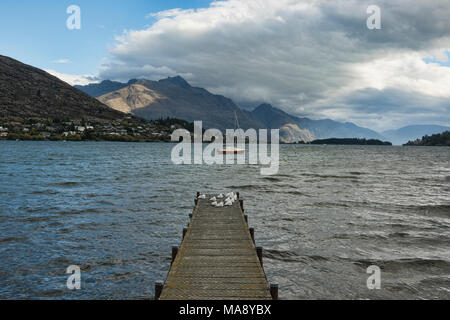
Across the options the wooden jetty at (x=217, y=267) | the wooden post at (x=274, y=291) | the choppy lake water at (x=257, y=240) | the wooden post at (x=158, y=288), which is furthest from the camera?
the choppy lake water at (x=257, y=240)

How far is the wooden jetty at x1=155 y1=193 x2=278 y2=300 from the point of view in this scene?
1048 centimetres

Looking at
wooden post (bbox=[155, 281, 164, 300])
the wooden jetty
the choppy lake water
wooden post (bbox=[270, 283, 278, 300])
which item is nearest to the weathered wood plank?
the wooden jetty

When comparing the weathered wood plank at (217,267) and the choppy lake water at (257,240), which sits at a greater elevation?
the weathered wood plank at (217,267)

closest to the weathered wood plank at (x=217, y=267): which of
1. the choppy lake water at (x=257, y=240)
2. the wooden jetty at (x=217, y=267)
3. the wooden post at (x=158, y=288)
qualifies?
the wooden jetty at (x=217, y=267)

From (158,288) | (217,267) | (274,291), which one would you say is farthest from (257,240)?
(158,288)

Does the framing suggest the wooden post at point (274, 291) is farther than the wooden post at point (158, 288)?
No

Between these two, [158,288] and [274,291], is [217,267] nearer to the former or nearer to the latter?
[158,288]

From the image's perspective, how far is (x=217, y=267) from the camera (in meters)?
12.6

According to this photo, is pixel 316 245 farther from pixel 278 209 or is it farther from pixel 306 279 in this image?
pixel 278 209

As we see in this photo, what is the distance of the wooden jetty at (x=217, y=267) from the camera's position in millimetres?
10484

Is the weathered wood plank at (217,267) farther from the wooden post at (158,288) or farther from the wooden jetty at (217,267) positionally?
the wooden post at (158,288)
